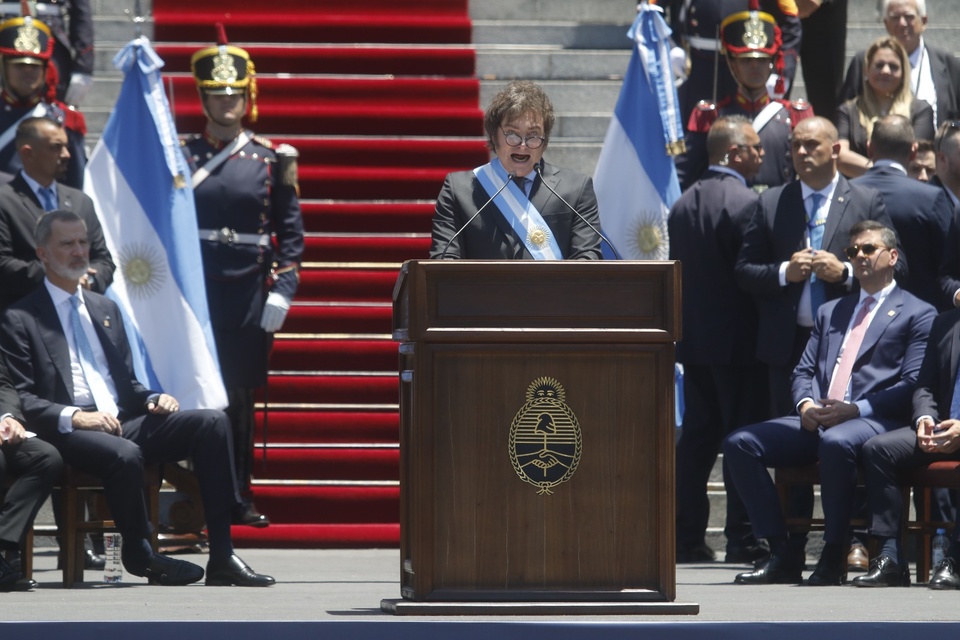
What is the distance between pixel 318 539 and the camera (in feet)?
25.6

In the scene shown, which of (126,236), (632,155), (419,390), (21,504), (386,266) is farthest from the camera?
(386,266)

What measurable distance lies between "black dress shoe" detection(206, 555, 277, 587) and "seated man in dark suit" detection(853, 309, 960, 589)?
211 cm

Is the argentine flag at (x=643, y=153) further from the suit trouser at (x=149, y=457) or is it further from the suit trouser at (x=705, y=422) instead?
the suit trouser at (x=149, y=457)

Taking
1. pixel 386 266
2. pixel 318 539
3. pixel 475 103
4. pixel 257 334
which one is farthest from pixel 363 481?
pixel 475 103

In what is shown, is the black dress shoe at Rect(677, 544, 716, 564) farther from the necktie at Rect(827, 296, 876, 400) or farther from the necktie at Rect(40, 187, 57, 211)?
the necktie at Rect(40, 187, 57, 211)

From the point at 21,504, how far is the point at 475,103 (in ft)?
17.5

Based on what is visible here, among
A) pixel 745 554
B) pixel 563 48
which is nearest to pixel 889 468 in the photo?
pixel 745 554

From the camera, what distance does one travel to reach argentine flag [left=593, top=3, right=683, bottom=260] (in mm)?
8039

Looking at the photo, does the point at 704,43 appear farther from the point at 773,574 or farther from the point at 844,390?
the point at 773,574

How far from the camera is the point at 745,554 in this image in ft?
23.2

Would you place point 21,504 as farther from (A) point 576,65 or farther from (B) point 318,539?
(A) point 576,65

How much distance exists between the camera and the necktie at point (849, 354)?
254 inches

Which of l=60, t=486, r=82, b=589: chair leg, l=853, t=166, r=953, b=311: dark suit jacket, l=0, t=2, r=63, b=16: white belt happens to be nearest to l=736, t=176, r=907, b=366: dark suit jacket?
l=853, t=166, r=953, b=311: dark suit jacket

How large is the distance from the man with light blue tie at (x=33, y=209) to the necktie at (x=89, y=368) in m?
0.53
